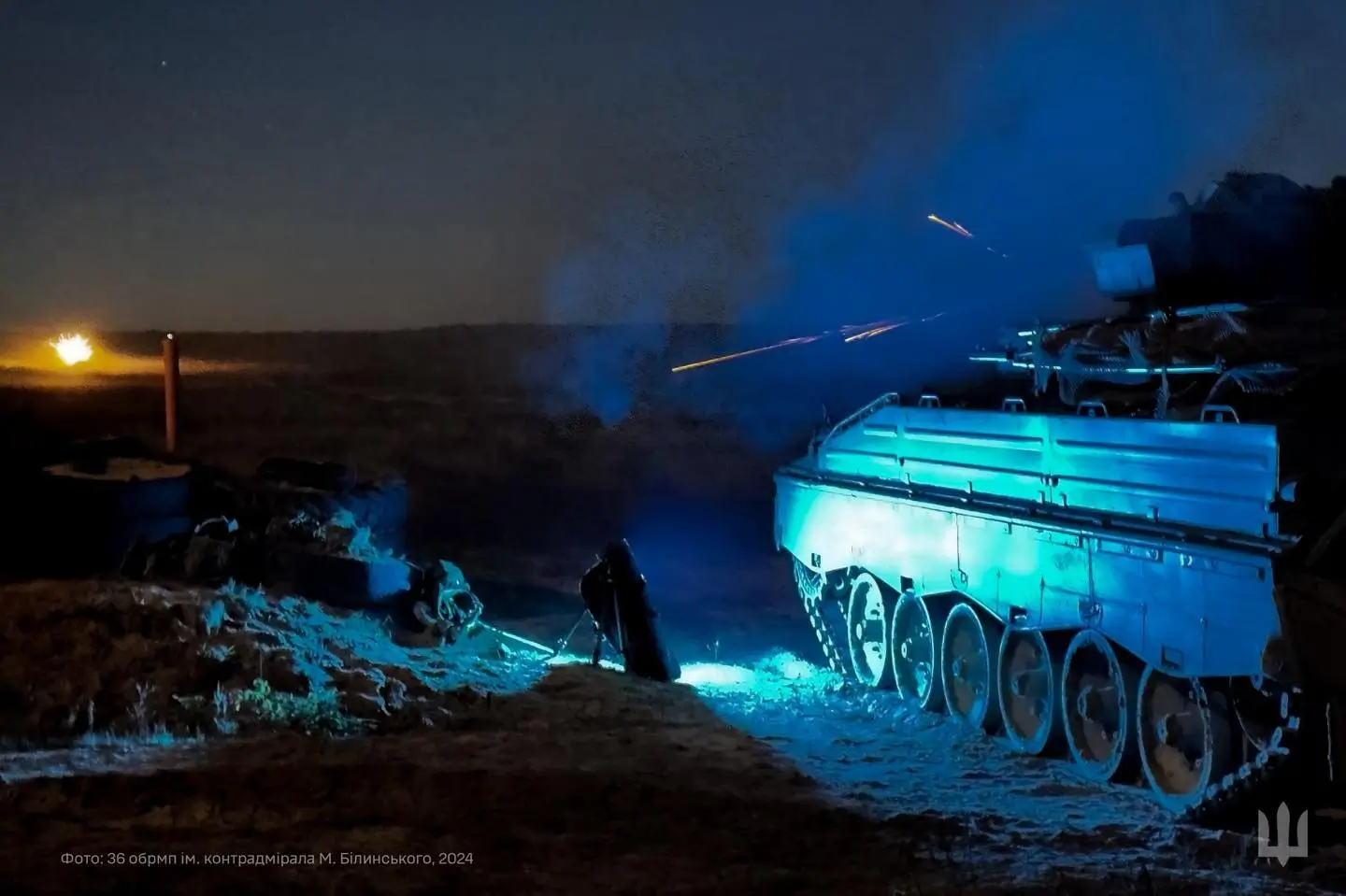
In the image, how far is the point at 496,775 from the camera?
7.11m

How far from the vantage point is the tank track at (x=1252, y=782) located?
6473 millimetres

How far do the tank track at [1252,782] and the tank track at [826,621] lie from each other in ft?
20.5

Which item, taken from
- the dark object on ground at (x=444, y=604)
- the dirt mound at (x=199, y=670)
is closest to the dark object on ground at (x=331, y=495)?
the dark object on ground at (x=444, y=604)

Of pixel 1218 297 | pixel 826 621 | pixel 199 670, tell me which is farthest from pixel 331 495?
pixel 1218 297

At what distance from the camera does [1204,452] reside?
23.6ft

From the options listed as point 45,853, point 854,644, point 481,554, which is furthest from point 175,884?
point 481,554

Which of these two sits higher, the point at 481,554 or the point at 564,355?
the point at 564,355

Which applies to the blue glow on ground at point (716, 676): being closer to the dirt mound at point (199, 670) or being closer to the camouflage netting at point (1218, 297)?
the dirt mound at point (199, 670)

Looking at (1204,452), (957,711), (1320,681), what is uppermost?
(1204,452)

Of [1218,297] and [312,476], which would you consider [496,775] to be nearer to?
[1218,297]

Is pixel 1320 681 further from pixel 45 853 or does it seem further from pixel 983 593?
pixel 45 853

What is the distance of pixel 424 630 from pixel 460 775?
4861 millimetres

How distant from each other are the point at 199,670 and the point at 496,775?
115 inches

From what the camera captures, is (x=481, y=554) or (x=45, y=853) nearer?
(x=45, y=853)
